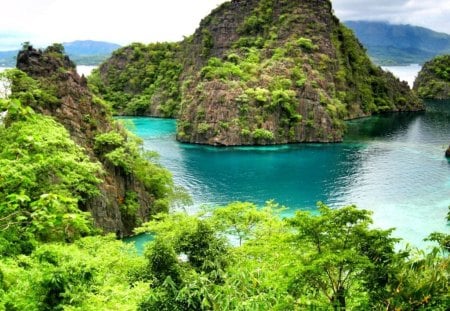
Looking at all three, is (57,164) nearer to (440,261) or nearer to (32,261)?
(32,261)

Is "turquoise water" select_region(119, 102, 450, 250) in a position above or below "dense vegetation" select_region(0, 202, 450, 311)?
below

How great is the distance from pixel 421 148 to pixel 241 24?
55536mm

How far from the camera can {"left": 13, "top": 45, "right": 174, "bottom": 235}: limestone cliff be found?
3422cm

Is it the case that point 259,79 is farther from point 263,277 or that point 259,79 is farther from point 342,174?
point 263,277

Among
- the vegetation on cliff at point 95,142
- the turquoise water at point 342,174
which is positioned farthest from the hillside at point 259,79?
the vegetation on cliff at point 95,142

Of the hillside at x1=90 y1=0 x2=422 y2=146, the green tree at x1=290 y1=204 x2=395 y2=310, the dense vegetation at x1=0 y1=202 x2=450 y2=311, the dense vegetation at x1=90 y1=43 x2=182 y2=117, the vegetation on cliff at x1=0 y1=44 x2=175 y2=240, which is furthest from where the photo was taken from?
the dense vegetation at x1=90 y1=43 x2=182 y2=117

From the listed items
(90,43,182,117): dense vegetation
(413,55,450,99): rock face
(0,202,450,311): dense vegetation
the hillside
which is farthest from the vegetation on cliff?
(413,55,450,99): rock face

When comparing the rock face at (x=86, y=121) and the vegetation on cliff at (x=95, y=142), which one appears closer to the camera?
the vegetation on cliff at (x=95, y=142)

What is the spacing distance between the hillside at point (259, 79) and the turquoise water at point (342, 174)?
15.5ft

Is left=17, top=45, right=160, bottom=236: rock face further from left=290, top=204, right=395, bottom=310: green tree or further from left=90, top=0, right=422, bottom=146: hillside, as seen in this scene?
left=90, top=0, right=422, bottom=146: hillside

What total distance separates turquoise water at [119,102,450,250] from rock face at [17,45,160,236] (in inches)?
333

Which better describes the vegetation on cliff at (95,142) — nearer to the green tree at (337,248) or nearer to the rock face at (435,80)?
the green tree at (337,248)

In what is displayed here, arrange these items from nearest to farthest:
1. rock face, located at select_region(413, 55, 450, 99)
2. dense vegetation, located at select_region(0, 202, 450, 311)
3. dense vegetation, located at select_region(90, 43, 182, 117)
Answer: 1. dense vegetation, located at select_region(0, 202, 450, 311)
2. dense vegetation, located at select_region(90, 43, 182, 117)
3. rock face, located at select_region(413, 55, 450, 99)

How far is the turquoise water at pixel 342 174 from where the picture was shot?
144 feet
